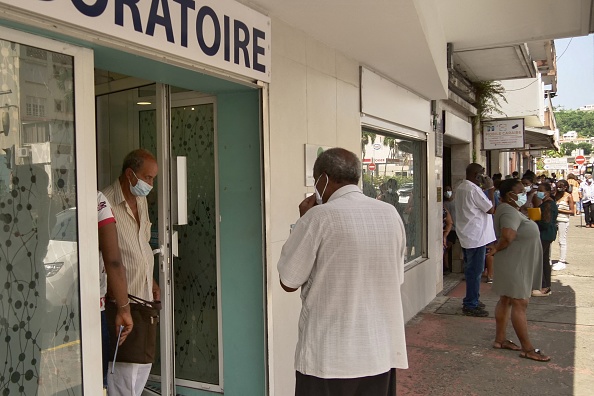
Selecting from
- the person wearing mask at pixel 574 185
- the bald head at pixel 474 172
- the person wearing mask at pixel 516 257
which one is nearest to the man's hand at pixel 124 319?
the person wearing mask at pixel 516 257

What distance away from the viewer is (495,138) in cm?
1188

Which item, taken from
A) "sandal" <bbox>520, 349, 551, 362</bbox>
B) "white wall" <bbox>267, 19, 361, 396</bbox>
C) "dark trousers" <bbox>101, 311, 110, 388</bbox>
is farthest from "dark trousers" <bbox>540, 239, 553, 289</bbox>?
"dark trousers" <bbox>101, 311, 110, 388</bbox>

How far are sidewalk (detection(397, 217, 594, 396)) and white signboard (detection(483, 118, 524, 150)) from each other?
12.4 ft

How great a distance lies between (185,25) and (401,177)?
5.17m

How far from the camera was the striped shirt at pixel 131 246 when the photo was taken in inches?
130

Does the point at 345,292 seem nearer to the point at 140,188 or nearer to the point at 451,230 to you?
the point at 140,188

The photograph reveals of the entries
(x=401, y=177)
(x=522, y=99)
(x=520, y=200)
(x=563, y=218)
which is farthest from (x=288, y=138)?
(x=522, y=99)

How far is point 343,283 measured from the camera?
8.09 feet

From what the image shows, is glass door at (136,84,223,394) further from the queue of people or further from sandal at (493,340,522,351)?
sandal at (493,340,522,351)

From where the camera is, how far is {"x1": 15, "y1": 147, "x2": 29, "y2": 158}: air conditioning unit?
7.52ft

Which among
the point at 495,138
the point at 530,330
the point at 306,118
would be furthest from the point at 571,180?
the point at 306,118

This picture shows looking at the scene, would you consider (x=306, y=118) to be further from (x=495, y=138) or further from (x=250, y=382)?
(x=495, y=138)

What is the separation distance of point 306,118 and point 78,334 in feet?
8.18

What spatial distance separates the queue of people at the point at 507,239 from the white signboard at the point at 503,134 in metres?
0.74
